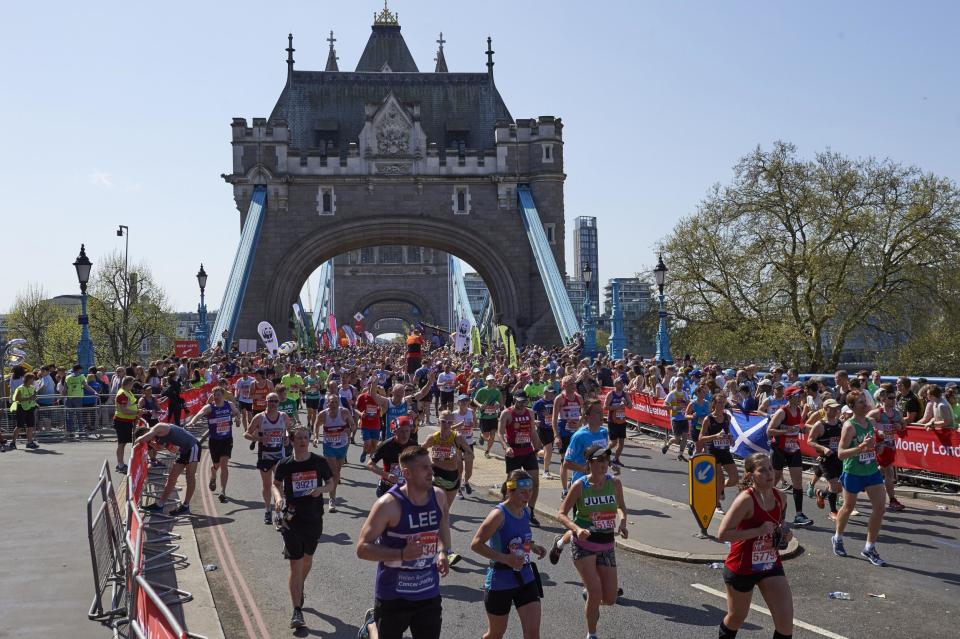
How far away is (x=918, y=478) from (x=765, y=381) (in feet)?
8.87

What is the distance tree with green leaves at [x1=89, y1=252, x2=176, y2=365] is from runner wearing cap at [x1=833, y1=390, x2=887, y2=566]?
55489mm

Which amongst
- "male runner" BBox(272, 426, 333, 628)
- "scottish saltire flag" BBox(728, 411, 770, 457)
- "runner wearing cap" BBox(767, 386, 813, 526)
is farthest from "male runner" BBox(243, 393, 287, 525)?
"runner wearing cap" BBox(767, 386, 813, 526)

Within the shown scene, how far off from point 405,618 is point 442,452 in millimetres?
4976

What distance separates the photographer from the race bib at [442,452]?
35.5 ft

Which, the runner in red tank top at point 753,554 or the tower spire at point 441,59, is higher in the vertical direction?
the tower spire at point 441,59

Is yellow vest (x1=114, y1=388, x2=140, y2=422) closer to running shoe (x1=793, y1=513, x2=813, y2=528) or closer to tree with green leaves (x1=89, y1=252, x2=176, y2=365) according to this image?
running shoe (x1=793, y1=513, x2=813, y2=528)

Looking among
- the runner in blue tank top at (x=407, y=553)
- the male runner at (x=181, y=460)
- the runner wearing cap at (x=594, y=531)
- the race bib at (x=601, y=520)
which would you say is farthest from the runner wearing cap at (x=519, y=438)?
the runner in blue tank top at (x=407, y=553)

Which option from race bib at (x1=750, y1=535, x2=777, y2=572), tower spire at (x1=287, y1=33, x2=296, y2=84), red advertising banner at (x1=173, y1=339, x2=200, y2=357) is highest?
tower spire at (x1=287, y1=33, x2=296, y2=84)

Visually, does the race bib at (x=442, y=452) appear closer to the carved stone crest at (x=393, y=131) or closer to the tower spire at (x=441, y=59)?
the carved stone crest at (x=393, y=131)

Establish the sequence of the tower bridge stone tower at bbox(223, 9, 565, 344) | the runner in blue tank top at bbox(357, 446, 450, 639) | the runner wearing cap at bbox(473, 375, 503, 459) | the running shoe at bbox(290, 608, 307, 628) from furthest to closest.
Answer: the tower bridge stone tower at bbox(223, 9, 565, 344), the runner wearing cap at bbox(473, 375, 503, 459), the running shoe at bbox(290, 608, 307, 628), the runner in blue tank top at bbox(357, 446, 450, 639)

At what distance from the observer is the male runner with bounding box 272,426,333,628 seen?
8203mm

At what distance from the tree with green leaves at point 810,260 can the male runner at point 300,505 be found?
27.5m

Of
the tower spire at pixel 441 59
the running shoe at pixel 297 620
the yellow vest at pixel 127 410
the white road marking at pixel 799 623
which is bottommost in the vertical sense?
the white road marking at pixel 799 623

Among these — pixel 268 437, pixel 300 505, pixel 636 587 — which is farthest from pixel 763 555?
pixel 268 437
